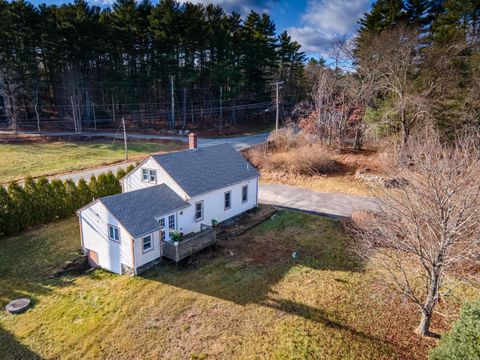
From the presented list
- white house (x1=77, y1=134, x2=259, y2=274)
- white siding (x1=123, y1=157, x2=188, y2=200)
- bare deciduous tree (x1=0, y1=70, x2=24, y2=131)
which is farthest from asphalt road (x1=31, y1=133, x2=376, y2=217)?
bare deciduous tree (x1=0, y1=70, x2=24, y2=131)

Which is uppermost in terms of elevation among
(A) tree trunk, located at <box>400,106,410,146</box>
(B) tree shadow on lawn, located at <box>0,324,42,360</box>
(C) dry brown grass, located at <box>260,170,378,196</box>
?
(A) tree trunk, located at <box>400,106,410,146</box>

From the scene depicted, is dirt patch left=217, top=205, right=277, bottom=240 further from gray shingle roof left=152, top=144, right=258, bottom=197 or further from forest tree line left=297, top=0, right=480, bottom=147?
forest tree line left=297, top=0, right=480, bottom=147

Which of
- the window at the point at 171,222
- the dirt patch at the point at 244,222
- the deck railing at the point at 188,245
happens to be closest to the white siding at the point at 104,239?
the deck railing at the point at 188,245

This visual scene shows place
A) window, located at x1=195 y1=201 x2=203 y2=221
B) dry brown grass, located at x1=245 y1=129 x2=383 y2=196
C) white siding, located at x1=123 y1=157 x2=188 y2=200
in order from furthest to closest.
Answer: dry brown grass, located at x1=245 y1=129 x2=383 y2=196
window, located at x1=195 y1=201 x2=203 y2=221
white siding, located at x1=123 y1=157 x2=188 y2=200

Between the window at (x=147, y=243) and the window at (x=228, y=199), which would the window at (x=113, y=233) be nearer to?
the window at (x=147, y=243)

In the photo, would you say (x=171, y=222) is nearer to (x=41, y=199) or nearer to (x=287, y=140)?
(x=41, y=199)

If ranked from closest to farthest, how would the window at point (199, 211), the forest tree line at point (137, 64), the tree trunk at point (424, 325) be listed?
the tree trunk at point (424, 325) → the window at point (199, 211) → the forest tree line at point (137, 64)
